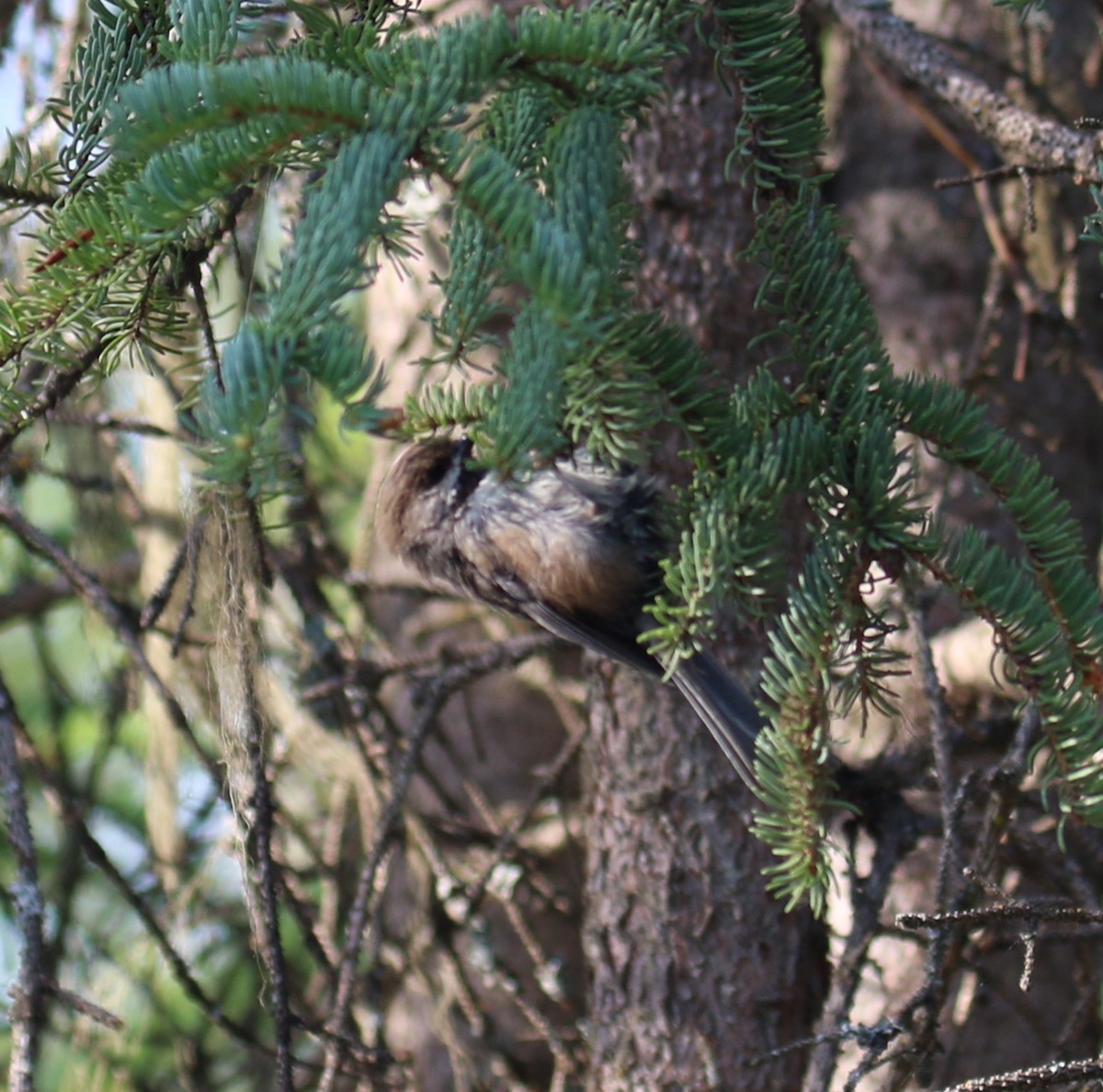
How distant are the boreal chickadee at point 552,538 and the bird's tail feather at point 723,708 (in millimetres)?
172

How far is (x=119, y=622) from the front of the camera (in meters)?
2.06

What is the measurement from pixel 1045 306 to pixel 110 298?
6.82 ft

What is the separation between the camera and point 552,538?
8.35 feet

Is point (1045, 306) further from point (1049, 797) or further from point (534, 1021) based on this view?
point (534, 1021)

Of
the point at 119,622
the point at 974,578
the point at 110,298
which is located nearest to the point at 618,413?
the point at 974,578

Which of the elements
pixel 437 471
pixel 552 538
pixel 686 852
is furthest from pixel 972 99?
pixel 686 852

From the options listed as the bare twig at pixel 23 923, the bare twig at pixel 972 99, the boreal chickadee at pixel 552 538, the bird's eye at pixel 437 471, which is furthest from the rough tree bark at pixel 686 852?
the bare twig at pixel 23 923

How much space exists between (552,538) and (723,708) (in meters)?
0.52

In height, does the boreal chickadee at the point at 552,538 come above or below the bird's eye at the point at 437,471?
below

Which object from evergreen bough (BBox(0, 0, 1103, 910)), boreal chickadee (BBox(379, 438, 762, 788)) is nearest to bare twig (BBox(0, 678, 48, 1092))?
evergreen bough (BBox(0, 0, 1103, 910))

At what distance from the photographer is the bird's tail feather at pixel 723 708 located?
2.25 meters

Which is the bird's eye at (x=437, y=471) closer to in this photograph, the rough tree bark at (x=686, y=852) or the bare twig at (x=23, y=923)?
the rough tree bark at (x=686, y=852)

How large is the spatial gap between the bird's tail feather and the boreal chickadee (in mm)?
172

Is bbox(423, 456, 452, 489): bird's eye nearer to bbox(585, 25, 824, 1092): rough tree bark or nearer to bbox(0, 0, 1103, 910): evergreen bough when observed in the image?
bbox(585, 25, 824, 1092): rough tree bark
